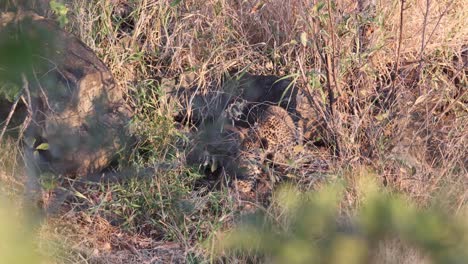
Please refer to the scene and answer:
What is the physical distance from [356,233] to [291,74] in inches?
92.8

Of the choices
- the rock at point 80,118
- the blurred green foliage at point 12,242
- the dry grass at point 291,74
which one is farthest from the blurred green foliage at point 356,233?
the rock at point 80,118

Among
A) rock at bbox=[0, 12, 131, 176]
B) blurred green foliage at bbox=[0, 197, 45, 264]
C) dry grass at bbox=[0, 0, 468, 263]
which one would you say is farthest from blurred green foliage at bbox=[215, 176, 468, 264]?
rock at bbox=[0, 12, 131, 176]

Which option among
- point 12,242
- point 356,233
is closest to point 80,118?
point 356,233

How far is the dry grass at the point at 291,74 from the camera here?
385cm

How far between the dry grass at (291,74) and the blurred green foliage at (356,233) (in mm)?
1182

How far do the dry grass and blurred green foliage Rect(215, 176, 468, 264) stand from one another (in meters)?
1.18

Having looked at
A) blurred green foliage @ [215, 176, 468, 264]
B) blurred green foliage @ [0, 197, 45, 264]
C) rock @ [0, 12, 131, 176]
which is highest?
blurred green foliage @ [0, 197, 45, 264]

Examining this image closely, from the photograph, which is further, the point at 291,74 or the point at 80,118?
the point at 291,74

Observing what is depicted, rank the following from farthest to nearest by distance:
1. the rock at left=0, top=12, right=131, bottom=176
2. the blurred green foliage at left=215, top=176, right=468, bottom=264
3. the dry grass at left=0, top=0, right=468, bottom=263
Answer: the dry grass at left=0, top=0, right=468, bottom=263 → the rock at left=0, top=12, right=131, bottom=176 → the blurred green foliage at left=215, top=176, right=468, bottom=264

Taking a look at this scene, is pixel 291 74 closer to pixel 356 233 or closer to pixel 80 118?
pixel 80 118

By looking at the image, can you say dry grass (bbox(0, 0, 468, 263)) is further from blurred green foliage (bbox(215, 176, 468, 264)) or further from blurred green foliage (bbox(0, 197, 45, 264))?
blurred green foliage (bbox(0, 197, 45, 264))

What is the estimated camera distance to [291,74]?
427 centimetres

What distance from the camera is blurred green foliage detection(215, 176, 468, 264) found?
1.91 m

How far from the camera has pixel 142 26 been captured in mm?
4848
